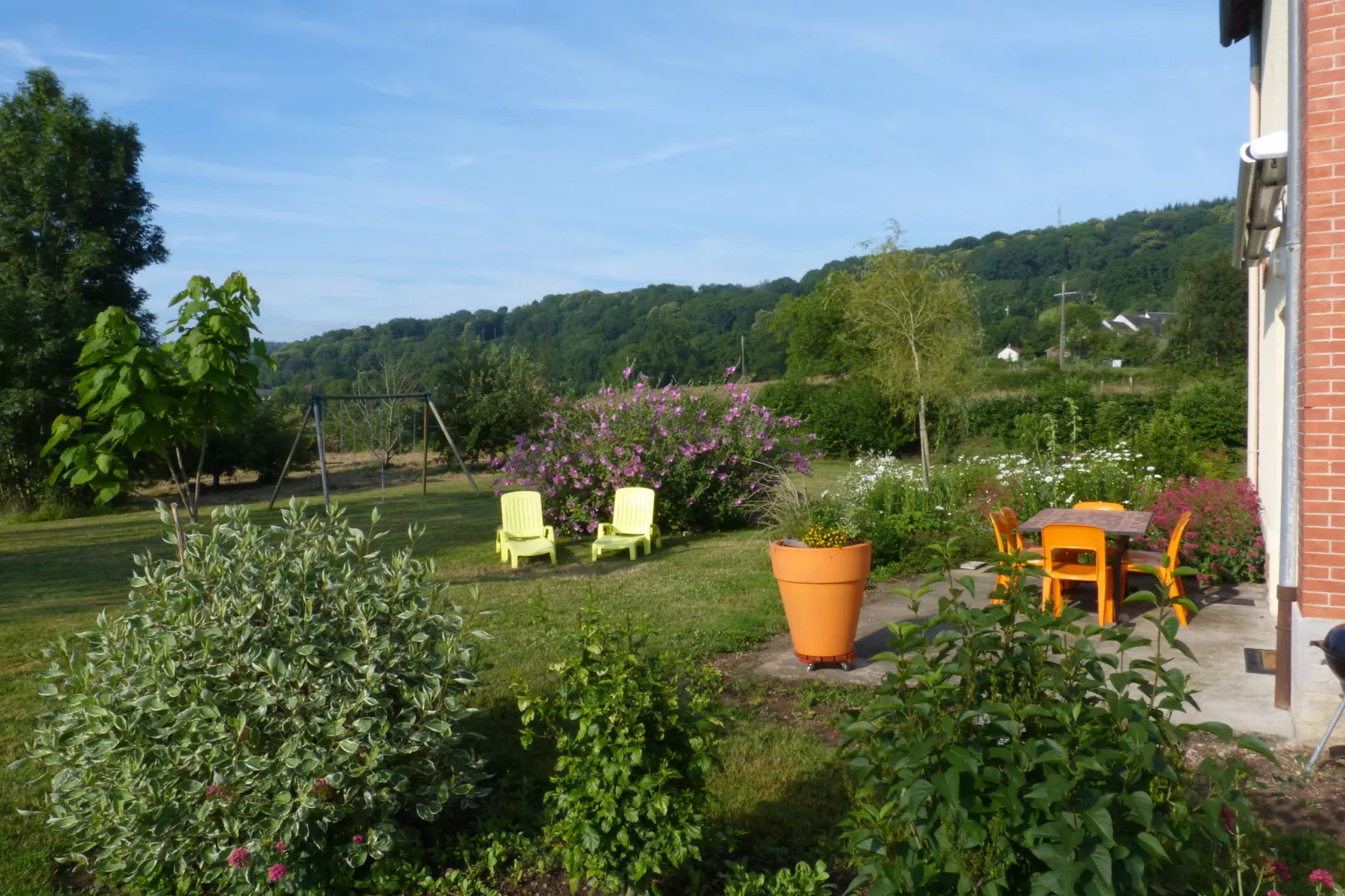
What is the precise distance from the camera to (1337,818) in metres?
3.64

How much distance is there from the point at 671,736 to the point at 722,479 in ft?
29.6

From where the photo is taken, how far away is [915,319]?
14.4 metres

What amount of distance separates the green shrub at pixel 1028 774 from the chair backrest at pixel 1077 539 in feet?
14.0

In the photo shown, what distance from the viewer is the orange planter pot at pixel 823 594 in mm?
5566

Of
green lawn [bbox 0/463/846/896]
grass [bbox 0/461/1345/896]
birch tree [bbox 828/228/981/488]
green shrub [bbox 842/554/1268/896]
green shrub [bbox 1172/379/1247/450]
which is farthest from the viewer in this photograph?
green shrub [bbox 1172/379/1247/450]

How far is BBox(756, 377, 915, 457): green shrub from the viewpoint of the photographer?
23.4 m

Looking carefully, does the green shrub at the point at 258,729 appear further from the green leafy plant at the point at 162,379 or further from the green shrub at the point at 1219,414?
the green shrub at the point at 1219,414

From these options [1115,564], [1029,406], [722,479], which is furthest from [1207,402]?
[1115,564]

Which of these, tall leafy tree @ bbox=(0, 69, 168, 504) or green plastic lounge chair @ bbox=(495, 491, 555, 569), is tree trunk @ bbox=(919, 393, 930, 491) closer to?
green plastic lounge chair @ bbox=(495, 491, 555, 569)

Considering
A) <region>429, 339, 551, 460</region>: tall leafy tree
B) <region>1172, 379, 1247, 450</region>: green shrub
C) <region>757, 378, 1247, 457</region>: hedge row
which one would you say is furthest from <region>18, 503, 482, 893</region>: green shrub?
<region>429, 339, 551, 460</region>: tall leafy tree

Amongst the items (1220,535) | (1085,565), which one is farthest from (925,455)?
(1085,565)

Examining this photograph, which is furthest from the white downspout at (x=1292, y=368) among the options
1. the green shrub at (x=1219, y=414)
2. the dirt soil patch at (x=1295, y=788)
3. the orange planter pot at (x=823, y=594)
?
the green shrub at (x=1219, y=414)

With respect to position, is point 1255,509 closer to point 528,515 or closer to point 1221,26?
point 1221,26

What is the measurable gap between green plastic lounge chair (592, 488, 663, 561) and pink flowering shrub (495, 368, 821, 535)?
22.3 inches
